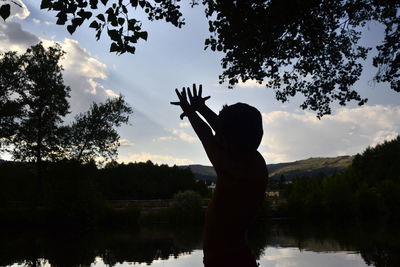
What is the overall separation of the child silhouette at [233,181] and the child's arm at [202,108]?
96 mm

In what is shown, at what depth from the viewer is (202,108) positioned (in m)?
3.26

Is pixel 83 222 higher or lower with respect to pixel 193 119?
lower

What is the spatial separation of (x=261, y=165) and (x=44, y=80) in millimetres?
36642

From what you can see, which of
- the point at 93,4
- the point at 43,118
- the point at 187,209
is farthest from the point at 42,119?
the point at 93,4

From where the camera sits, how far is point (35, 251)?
70.6 feet

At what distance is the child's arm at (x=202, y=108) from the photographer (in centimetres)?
318

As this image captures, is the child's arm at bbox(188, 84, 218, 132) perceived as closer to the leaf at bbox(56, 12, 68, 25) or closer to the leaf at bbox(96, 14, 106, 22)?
the leaf at bbox(56, 12, 68, 25)

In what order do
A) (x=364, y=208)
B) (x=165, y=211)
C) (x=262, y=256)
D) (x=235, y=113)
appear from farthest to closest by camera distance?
(x=364, y=208) → (x=165, y=211) → (x=262, y=256) → (x=235, y=113)

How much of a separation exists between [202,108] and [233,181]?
72 centimetres

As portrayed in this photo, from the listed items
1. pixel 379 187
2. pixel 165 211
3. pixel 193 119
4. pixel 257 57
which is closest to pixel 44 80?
pixel 165 211

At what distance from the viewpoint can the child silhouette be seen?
2873 millimetres

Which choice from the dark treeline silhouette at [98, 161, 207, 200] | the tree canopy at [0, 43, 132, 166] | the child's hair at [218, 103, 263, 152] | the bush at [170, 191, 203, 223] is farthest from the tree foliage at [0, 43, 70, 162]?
the child's hair at [218, 103, 263, 152]

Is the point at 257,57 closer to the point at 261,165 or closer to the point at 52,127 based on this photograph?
the point at 261,165

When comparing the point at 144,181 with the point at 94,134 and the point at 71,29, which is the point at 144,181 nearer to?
the point at 94,134
